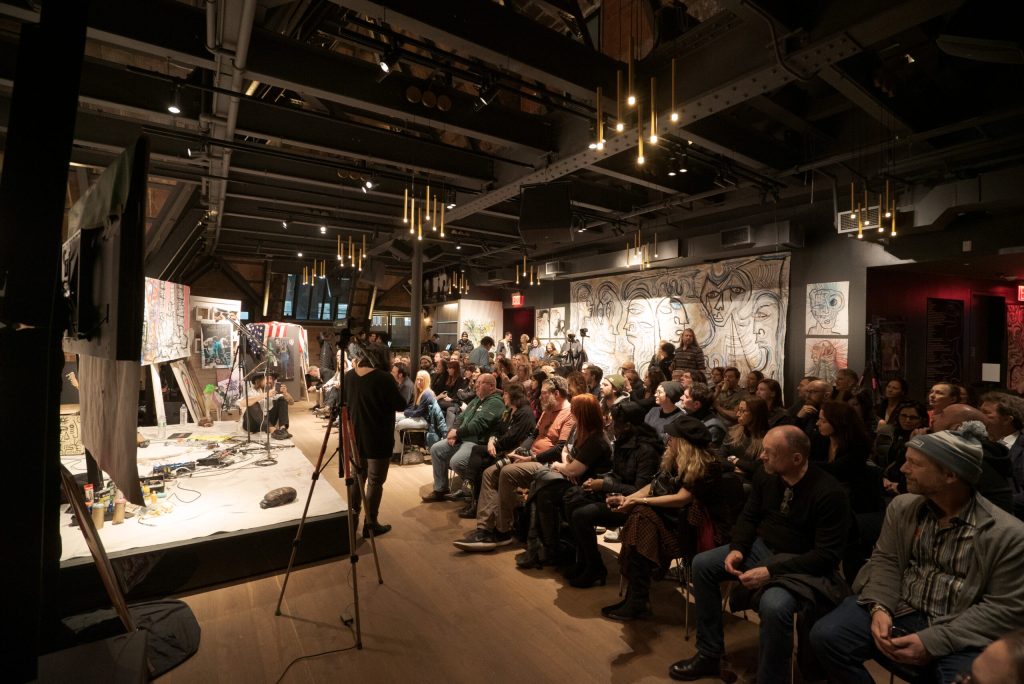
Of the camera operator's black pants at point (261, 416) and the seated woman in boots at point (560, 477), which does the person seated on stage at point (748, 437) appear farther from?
the camera operator's black pants at point (261, 416)

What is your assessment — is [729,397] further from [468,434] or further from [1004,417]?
[468,434]

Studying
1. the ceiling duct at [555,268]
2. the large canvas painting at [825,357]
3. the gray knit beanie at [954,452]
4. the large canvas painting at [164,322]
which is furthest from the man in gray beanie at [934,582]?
the ceiling duct at [555,268]

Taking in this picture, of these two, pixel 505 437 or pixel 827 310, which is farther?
pixel 827 310

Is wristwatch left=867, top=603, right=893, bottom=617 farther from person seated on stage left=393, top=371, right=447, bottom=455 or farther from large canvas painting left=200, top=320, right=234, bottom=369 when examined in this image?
large canvas painting left=200, top=320, right=234, bottom=369

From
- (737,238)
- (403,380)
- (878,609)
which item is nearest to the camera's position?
(878,609)

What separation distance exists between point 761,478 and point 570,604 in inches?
58.4

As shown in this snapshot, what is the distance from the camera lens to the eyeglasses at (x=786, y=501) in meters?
2.40

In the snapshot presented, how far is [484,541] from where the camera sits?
12.8 ft

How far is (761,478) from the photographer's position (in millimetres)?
2557

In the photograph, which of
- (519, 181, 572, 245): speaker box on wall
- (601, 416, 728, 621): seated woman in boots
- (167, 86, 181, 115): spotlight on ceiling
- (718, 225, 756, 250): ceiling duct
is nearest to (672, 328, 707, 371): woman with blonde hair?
(718, 225, 756, 250): ceiling duct

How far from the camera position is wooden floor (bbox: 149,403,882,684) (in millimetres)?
2461

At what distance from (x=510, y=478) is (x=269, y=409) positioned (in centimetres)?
384

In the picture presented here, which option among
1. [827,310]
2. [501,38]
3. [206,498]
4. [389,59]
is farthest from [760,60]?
[206,498]

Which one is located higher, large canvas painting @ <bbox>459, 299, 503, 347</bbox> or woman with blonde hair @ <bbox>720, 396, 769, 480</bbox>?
large canvas painting @ <bbox>459, 299, 503, 347</bbox>
